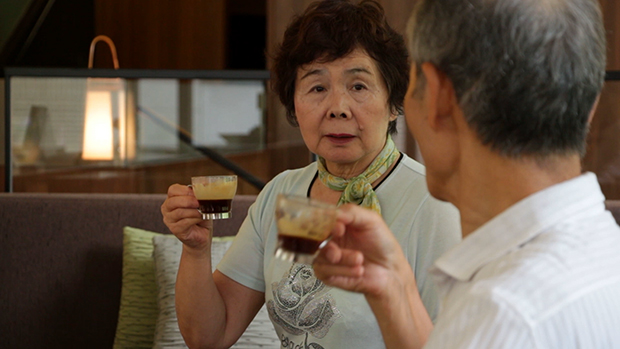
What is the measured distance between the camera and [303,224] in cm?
101

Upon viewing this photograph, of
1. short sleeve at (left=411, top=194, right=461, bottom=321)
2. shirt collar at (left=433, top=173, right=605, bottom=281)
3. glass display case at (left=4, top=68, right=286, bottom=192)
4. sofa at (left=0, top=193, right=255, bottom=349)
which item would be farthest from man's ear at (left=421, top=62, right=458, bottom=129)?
glass display case at (left=4, top=68, right=286, bottom=192)

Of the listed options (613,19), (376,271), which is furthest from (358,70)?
(613,19)

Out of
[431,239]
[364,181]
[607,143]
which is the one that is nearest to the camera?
[431,239]

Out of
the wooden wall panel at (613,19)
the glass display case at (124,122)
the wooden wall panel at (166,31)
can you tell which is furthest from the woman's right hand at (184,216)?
the wooden wall panel at (166,31)

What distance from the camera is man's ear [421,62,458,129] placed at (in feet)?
2.99

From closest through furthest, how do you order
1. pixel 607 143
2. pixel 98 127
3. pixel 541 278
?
pixel 541 278, pixel 607 143, pixel 98 127

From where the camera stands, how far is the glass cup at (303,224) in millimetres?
990

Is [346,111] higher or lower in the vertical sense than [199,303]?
higher

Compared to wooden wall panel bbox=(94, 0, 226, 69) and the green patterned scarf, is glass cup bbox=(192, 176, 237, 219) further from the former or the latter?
wooden wall panel bbox=(94, 0, 226, 69)

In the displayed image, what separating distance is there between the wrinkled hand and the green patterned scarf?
0.54 metres

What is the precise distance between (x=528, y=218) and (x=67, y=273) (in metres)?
2.15

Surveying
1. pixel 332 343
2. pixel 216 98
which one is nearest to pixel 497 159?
pixel 332 343

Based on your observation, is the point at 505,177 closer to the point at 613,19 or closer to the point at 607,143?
the point at 607,143

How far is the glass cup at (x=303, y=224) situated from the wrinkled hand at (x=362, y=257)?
0.01m
